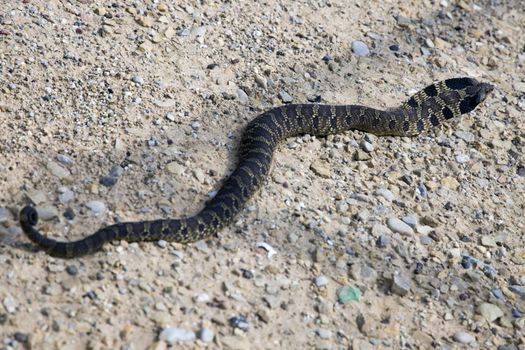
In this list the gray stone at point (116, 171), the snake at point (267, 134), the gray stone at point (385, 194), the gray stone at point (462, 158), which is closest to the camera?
the snake at point (267, 134)

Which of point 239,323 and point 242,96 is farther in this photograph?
point 242,96

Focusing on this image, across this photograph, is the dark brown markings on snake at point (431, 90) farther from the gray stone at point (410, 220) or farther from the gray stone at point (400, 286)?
the gray stone at point (400, 286)

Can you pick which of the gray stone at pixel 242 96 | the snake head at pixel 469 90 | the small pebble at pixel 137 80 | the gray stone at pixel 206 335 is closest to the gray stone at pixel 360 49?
the snake head at pixel 469 90

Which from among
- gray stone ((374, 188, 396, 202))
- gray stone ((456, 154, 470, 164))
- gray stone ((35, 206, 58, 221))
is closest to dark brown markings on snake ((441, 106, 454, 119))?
gray stone ((456, 154, 470, 164))

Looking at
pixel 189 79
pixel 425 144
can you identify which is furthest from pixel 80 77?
pixel 425 144

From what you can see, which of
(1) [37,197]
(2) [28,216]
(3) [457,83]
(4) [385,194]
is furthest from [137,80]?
(3) [457,83]

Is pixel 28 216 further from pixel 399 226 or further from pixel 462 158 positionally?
pixel 462 158
